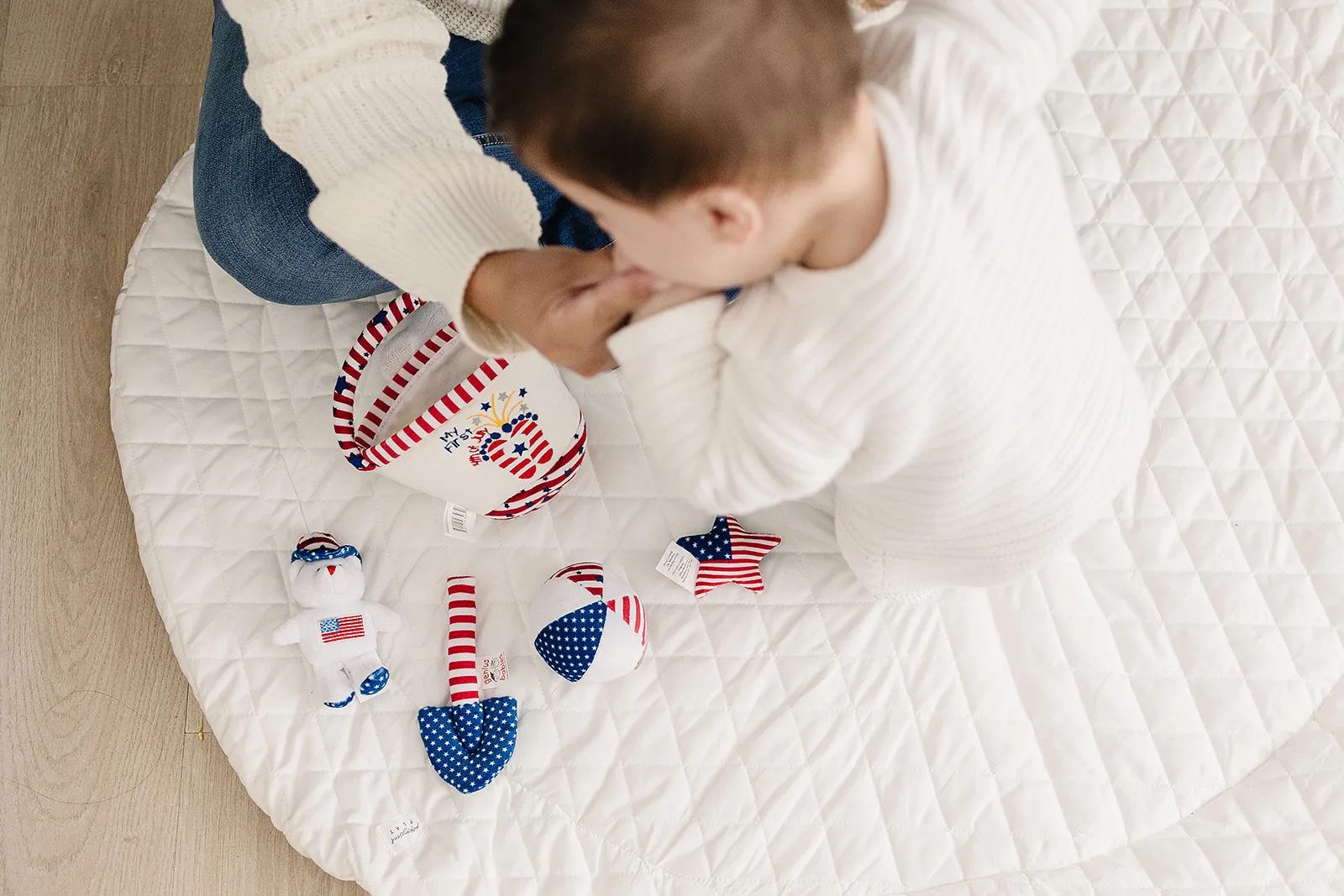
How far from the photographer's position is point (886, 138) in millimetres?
492

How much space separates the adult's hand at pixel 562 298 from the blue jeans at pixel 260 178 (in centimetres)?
26

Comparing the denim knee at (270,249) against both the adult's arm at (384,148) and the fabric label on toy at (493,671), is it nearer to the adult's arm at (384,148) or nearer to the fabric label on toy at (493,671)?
the adult's arm at (384,148)

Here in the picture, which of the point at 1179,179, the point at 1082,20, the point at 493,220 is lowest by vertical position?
the point at 1179,179

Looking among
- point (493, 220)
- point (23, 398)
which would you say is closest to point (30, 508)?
point (23, 398)

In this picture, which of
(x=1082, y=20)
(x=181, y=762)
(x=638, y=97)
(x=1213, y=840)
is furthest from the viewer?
(x=181, y=762)

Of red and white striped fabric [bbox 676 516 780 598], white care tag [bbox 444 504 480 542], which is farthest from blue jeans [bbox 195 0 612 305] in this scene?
red and white striped fabric [bbox 676 516 780 598]

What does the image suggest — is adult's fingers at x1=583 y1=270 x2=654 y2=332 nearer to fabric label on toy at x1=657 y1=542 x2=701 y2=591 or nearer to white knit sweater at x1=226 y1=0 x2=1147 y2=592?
white knit sweater at x1=226 y1=0 x2=1147 y2=592

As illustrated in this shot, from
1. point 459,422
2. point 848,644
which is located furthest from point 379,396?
point 848,644

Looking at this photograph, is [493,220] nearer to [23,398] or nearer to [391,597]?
[391,597]

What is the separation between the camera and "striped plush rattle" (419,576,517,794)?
871 millimetres

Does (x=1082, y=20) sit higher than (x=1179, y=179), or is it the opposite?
(x=1082, y=20)

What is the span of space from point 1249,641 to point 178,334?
1048 millimetres

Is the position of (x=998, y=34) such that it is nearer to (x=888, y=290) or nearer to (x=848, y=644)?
(x=888, y=290)

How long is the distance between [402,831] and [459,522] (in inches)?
10.9
